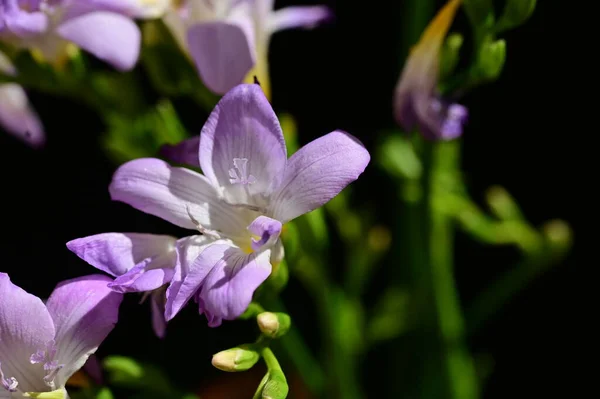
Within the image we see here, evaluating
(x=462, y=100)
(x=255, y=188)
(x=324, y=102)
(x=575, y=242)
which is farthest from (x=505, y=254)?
(x=255, y=188)

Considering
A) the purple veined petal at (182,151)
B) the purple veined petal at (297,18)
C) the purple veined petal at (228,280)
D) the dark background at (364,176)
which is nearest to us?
the purple veined petal at (228,280)

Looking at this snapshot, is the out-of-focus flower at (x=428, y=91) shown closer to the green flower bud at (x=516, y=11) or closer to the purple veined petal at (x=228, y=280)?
the green flower bud at (x=516, y=11)

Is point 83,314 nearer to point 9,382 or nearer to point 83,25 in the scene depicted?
point 9,382

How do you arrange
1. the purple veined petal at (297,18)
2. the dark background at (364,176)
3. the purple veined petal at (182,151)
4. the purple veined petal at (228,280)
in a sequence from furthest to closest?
the dark background at (364,176) < the purple veined petal at (297,18) < the purple veined petal at (182,151) < the purple veined petal at (228,280)

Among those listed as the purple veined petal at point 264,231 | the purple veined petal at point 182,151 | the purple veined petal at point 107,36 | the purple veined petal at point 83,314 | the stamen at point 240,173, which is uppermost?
the purple veined petal at point 107,36

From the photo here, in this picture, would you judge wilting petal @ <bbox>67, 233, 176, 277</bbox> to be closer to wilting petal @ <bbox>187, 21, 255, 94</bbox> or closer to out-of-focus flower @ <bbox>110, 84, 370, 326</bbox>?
out-of-focus flower @ <bbox>110, 84, 370, 326</bbox>

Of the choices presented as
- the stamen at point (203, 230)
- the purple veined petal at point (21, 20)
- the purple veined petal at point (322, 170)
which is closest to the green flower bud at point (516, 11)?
the purple veined petal at point (322, 170)
